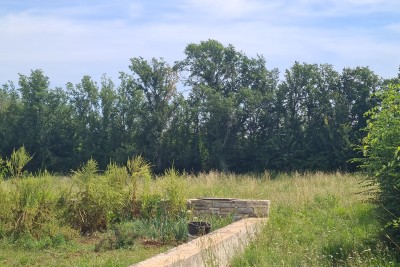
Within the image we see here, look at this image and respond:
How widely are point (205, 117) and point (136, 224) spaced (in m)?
22.4

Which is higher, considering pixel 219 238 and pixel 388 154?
pixel 388 154

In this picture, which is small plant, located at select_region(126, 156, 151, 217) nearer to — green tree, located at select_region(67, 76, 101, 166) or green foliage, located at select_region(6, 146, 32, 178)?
green foliage, located at select_region(6, 146, 32, 178)

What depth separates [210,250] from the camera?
23.5 ft

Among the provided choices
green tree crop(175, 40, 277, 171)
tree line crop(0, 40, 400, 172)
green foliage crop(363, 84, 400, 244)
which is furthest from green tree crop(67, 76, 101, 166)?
green foliage crop(363, 84, 400, 244)

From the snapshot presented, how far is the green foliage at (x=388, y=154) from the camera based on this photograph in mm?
6836

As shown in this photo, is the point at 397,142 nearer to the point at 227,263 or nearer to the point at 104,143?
the point at 227,263

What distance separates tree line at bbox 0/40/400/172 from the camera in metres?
30.4

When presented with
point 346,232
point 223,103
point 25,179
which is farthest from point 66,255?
point 223,103

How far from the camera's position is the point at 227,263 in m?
7.75

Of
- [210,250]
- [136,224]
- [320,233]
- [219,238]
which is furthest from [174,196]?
[210,250]

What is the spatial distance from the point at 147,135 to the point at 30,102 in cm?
943

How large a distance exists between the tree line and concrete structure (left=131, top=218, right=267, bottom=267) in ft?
68.4

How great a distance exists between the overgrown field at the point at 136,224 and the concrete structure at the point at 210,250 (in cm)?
26

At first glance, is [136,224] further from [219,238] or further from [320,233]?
[320,233]
